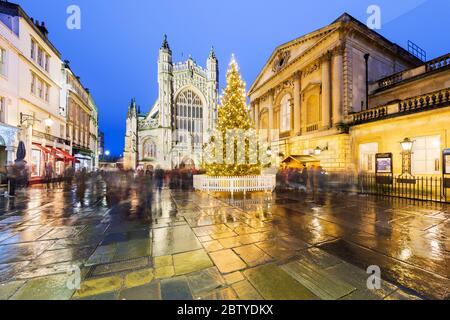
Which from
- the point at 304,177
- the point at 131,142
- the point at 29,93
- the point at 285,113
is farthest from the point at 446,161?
the point at 131,142

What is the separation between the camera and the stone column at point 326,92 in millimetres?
15674

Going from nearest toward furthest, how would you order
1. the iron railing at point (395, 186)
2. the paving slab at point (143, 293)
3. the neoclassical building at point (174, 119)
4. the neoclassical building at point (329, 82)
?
the paving slab at point (143, 293)
the iron railing at point (395, 186)
the neoclassical building at point (329, 82)
the neoclassical building at point (174, 119)

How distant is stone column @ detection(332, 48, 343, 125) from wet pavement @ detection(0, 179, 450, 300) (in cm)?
1017

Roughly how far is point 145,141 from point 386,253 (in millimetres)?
45806

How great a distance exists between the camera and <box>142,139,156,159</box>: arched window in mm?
43750

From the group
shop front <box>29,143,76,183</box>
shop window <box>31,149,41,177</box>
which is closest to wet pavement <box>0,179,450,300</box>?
shop front <box>29,143,76,183</box>

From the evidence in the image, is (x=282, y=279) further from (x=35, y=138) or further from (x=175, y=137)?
(x=175, y=137)

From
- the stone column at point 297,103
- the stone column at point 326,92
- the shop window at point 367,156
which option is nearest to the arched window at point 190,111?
the stone column at point 297,103

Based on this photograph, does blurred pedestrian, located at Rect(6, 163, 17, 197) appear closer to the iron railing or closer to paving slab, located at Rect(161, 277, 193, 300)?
paving slab, located at Rect(161, 277, 193, 300)

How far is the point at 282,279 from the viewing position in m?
2.75

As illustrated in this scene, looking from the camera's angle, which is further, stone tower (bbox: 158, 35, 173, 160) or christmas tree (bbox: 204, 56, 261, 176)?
stone tower (bbox: 158, 35, 173, 160)

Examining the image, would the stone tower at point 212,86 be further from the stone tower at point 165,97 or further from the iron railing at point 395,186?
the iron railing at point 395,186

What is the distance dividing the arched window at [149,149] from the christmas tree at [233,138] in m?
34.9
